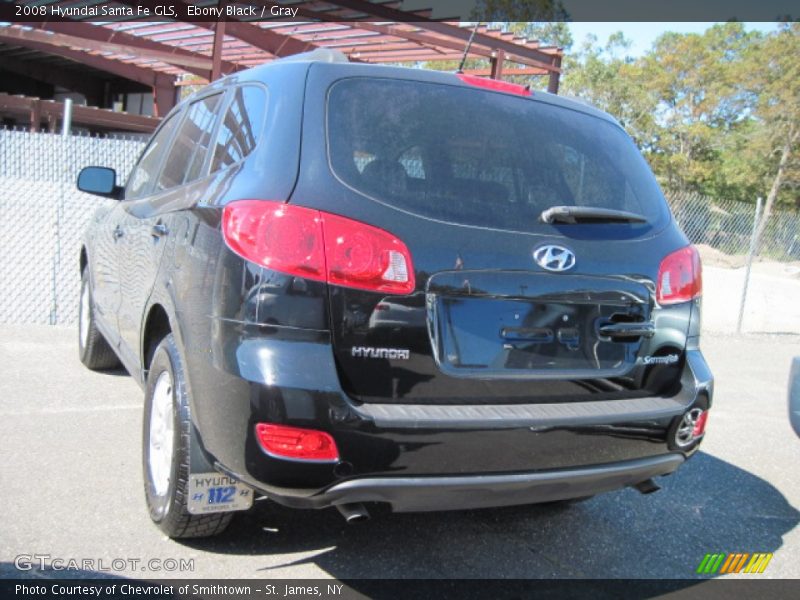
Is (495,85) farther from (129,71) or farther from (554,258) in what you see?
(129,71)

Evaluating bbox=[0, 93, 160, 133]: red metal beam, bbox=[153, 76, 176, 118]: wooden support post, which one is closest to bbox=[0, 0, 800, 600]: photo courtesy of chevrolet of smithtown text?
bbox=[0, 93, 160, 133]: red metal beam

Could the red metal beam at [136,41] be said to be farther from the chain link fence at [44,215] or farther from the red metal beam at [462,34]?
the chain link fence at [44,215]

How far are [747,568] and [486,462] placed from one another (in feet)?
5.32

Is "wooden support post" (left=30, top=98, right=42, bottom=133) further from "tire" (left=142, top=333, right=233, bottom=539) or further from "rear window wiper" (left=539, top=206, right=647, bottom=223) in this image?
"rear window wiper" (left=539, top=206, right=647, bottom=223)

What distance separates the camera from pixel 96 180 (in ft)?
15.6

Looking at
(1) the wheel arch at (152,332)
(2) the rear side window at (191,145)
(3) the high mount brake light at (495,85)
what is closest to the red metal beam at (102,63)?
(2) the rear side window at (191,145)

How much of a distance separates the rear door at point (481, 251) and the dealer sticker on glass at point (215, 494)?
0.69 meters

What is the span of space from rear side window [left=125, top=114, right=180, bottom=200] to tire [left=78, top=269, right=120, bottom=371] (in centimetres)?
104

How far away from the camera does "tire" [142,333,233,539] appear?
268cm

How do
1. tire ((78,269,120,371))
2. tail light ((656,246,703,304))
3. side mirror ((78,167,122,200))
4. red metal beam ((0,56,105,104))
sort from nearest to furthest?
tail light ((656,246,703,304))
side mirror ((78,167,122,200))
tire ((78,269,120,371))
red metal beam ((0,56,105,104))

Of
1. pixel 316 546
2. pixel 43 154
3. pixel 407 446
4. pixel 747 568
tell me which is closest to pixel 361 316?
pixel 407 446

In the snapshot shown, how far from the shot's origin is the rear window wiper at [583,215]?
8.73 feet

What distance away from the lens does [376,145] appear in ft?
8.32

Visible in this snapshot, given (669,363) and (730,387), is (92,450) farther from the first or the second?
(730,387)
